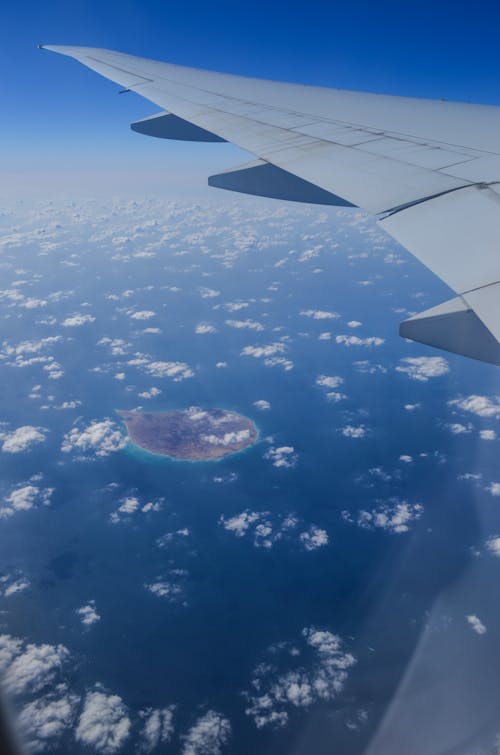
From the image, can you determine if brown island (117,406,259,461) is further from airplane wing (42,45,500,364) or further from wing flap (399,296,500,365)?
wing flap (399,296,500,365)

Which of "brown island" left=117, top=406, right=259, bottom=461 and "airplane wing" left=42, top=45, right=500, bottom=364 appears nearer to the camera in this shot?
"airplane wing" left=42, top=45, right=500, bottom=364

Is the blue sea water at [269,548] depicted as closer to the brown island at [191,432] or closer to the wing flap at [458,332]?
the brown island at [191,432]

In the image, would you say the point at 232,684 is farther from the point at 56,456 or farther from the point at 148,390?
the point at 148,390

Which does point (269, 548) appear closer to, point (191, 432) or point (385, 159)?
point (191, 432)

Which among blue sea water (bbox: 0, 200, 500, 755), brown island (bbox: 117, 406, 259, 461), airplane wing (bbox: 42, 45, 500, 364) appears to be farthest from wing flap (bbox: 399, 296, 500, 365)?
brown island (bbox: 117, 406, 259, 461)

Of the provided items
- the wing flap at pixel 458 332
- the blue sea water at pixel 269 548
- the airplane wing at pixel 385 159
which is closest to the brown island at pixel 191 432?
the blue sea water at pixel 269 548

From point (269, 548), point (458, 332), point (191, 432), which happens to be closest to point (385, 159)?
point (458, 332)

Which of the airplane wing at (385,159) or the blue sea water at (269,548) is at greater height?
the airplane wing at (385,159)
